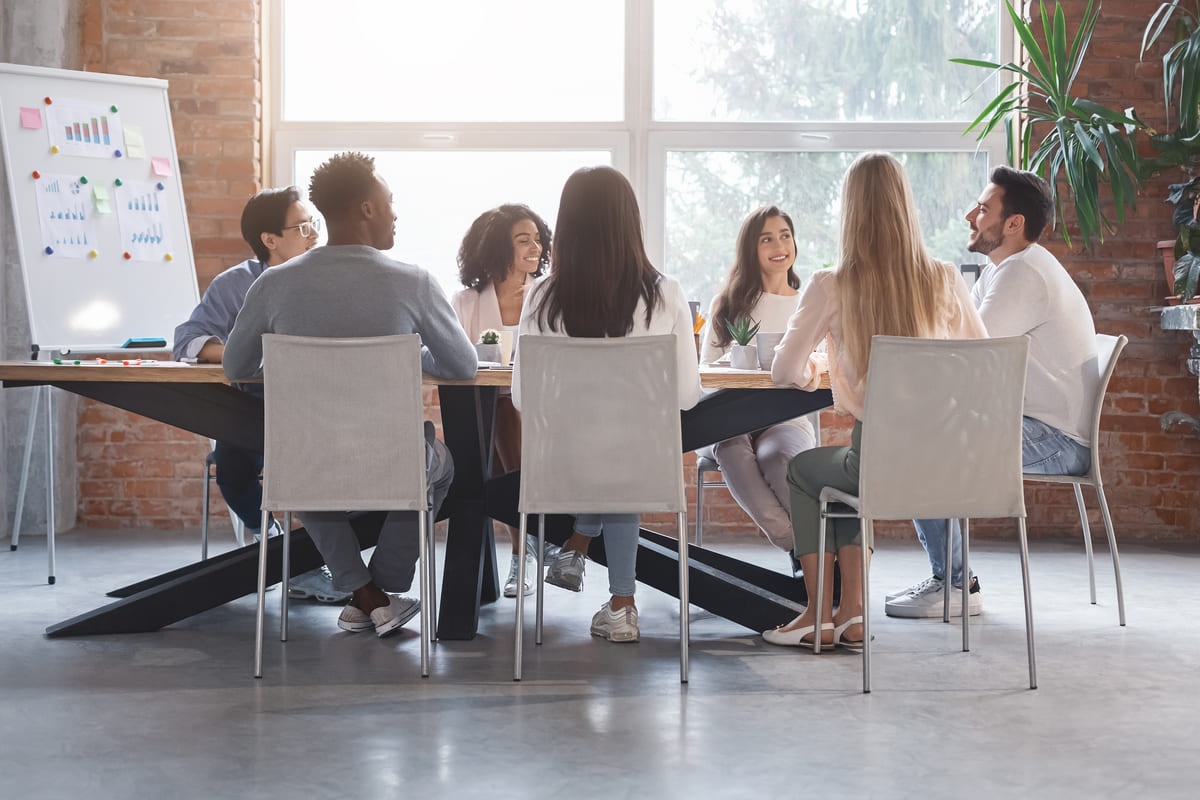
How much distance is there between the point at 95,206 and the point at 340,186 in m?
1.92

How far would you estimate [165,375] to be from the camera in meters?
3.04

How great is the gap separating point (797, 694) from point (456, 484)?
1.17 m

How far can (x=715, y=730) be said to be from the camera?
8.01 ft

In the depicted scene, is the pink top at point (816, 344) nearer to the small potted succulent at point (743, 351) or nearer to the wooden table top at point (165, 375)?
the wooden table top at point (165, 375)

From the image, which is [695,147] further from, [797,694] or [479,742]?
[479,742]

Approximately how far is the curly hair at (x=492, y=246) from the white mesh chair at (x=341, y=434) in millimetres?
1484

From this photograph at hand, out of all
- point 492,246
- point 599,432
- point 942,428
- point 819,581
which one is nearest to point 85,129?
point 492,246

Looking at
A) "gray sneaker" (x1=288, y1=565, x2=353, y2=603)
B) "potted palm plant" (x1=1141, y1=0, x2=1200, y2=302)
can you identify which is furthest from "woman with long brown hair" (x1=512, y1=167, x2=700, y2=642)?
"potted palm plant" (x1=1141, y1=0, x2=1200, y2=302)

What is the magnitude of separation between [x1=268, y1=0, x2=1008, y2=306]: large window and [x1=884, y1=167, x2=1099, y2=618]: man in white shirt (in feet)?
5.56

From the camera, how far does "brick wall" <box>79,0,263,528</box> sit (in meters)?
5.14

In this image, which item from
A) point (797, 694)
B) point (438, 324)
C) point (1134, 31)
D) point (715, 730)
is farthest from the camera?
point (1134, 31)

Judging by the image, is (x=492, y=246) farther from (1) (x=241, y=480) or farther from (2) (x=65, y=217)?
(2) (x=65, y=217)

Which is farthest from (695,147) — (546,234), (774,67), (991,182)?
(991,182)

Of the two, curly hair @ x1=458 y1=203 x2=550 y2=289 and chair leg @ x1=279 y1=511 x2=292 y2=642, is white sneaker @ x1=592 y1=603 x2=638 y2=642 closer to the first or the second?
chair leg @ x1=279 y1=511 x2=292 y2=642
